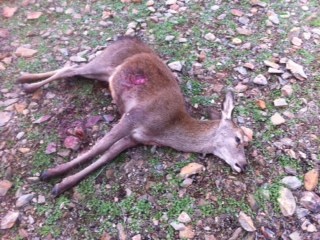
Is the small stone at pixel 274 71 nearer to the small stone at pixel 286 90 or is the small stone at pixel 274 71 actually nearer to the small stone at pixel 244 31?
the small stone at pixel 286 90

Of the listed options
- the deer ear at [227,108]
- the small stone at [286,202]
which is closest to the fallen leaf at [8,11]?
the deer ear at [227,108]

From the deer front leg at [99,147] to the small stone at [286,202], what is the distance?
4.61ft

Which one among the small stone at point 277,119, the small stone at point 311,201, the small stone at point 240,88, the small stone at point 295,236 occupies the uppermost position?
the small stone at point 240,88

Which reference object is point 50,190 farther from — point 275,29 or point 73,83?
point 275,29

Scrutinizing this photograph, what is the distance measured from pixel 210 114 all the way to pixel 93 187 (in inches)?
51.9

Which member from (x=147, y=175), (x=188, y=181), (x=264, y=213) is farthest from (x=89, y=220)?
(x=264, y=213)

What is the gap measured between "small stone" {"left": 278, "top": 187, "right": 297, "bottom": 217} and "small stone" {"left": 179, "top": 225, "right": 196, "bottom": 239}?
769 mm

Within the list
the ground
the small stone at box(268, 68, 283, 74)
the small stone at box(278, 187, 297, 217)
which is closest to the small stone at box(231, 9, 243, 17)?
the ground

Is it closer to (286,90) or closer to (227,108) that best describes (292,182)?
(227,108)

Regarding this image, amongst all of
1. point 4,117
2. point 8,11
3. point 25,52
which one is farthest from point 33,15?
point 4,117

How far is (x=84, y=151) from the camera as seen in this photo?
4.22m

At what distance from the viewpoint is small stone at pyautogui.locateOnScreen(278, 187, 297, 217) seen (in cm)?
389

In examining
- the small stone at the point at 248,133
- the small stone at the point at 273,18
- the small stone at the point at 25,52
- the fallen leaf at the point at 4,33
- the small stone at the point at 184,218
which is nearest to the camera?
the small stone at the point at 184,218

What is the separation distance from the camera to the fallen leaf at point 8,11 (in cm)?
551
